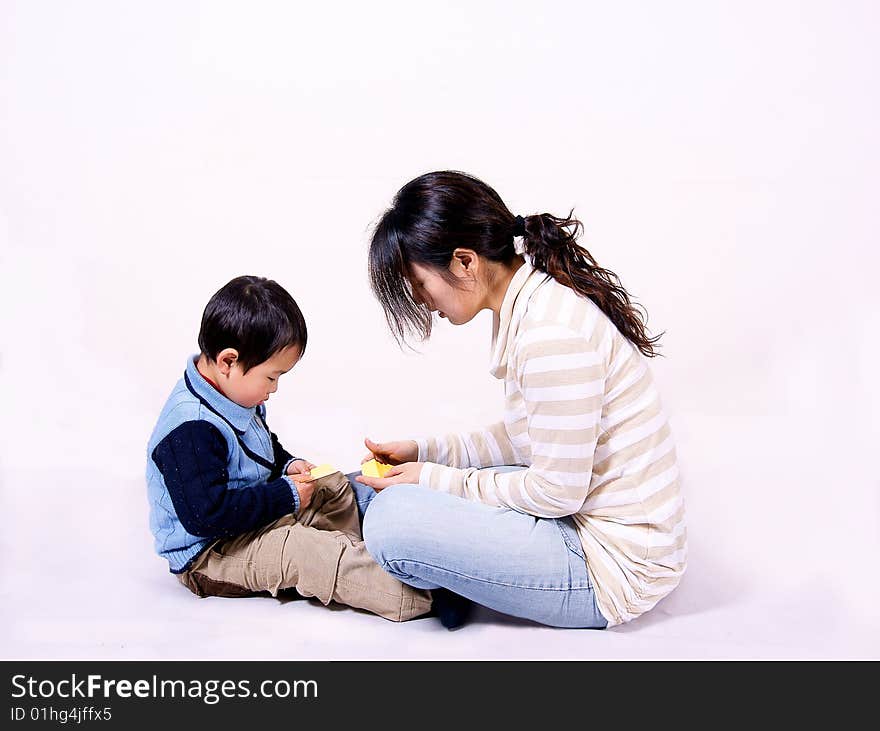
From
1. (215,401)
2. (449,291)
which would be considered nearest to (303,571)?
(215,401)

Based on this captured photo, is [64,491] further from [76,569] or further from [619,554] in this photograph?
[619,554]

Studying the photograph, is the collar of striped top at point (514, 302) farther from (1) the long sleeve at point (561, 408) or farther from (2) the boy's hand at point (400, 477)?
(2) the boy's hand at point (400, 477)

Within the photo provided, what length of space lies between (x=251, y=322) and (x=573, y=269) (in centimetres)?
53

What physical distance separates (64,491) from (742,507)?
4.66 ft

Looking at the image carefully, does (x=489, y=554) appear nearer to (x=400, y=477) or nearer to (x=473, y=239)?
(x=400, y=477)

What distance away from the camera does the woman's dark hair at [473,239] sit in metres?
1.49

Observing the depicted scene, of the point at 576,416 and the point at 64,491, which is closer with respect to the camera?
the point at 576,416

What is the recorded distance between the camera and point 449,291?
1543 millimetres

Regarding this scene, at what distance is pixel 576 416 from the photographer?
55.4 inches

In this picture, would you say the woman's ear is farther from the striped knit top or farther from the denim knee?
the denim knee

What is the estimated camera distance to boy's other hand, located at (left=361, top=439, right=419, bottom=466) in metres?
1.78

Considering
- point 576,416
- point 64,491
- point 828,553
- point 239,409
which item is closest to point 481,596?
point 576,416

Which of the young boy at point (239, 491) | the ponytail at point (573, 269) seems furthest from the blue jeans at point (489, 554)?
the ponytail at point (573, 269)

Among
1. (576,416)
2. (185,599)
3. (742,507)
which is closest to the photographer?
(576,416)
